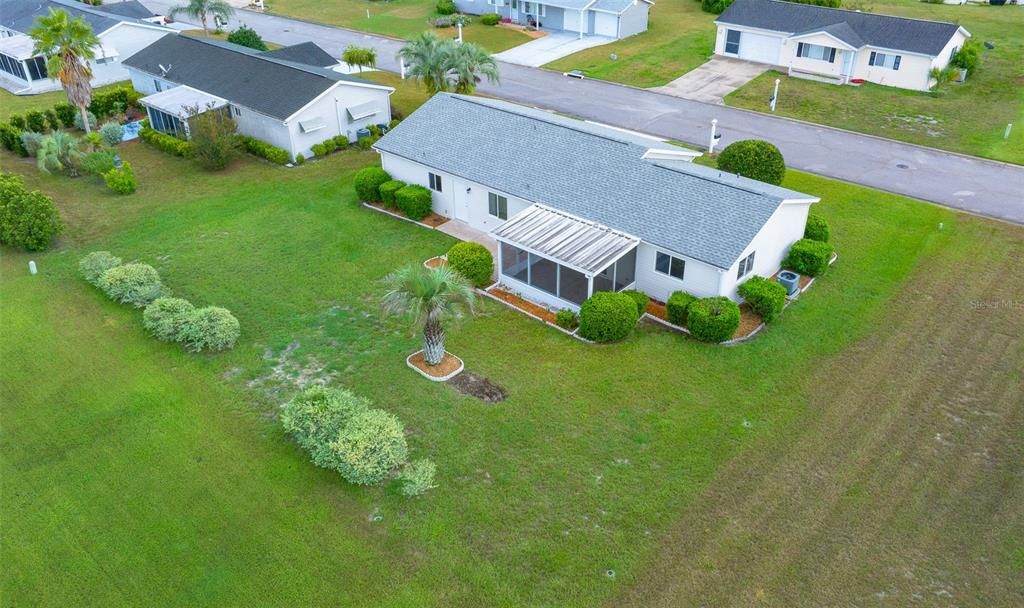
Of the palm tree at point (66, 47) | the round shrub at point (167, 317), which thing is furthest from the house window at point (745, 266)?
the palm tree at point (66, 47)

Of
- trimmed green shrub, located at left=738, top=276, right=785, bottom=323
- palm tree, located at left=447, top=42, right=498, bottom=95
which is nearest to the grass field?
trimmed green shrub, located at left=738, top=276, right=785, bottom=323

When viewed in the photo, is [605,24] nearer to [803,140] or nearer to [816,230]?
[803,140]

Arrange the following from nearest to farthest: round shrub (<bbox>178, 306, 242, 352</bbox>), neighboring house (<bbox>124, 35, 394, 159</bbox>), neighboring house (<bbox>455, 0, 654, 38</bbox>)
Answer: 1. round shrub (<bbox>178, 306, 242, 352</bbox>)
2. neighboring house (<bbox>124, 35, 394, 159</bbox>)
3. neighboring house (<bbox>455, 0, 654, 38</bbox>)

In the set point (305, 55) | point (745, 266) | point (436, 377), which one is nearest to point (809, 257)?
point (745, 266)

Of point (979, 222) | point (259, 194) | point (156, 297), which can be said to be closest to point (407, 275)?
point (156, 297)

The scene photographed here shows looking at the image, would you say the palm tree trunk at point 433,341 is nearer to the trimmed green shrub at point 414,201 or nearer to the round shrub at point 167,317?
the round shrub at point 167,317

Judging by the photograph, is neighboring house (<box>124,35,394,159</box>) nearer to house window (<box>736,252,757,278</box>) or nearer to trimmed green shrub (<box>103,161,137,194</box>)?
trimmed green shrub (<box>103,161,137,194</box>)
